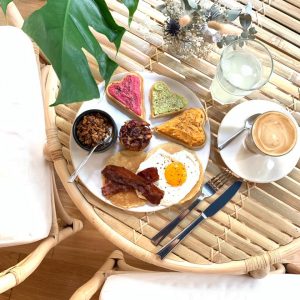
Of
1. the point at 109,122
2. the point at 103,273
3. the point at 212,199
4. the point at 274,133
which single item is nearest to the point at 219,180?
the point at 212,199

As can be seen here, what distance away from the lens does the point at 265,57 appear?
1.00 meters

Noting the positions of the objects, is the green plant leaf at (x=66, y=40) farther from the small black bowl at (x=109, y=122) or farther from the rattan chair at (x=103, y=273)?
the rattan chair at (x=103, y=273)

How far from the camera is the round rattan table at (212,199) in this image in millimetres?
1002

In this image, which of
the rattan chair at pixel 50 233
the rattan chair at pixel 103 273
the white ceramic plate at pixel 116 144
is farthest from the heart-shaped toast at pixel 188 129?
the rattan chair at pixel 103 273

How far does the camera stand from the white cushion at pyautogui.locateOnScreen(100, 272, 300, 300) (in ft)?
3.55

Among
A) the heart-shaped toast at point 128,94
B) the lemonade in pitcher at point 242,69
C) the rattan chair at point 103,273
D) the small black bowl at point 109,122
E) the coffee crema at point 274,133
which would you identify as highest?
the lemonade in pitcher at point 242,69

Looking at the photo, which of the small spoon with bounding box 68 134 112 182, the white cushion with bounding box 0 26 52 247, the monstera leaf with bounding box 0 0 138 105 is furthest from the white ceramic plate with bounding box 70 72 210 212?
the monstera leaf with bounding box 0 0 138 105

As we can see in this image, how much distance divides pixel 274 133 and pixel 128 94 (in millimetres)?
325

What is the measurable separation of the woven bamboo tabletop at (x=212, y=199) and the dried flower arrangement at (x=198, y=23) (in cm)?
7

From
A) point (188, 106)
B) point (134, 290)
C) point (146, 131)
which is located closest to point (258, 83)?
point (188, 106)

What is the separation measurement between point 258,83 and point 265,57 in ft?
0.19

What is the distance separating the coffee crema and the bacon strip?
24 centimetres

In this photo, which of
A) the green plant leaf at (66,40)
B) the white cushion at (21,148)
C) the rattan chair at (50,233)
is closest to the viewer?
the green plant leaf at (66,40)

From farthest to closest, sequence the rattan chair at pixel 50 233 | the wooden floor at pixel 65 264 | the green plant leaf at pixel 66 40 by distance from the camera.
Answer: the wooden floor at pixel 65 264 < the rattan chair at pixel 50 233 < the green plant leaf at pixel 66 40
